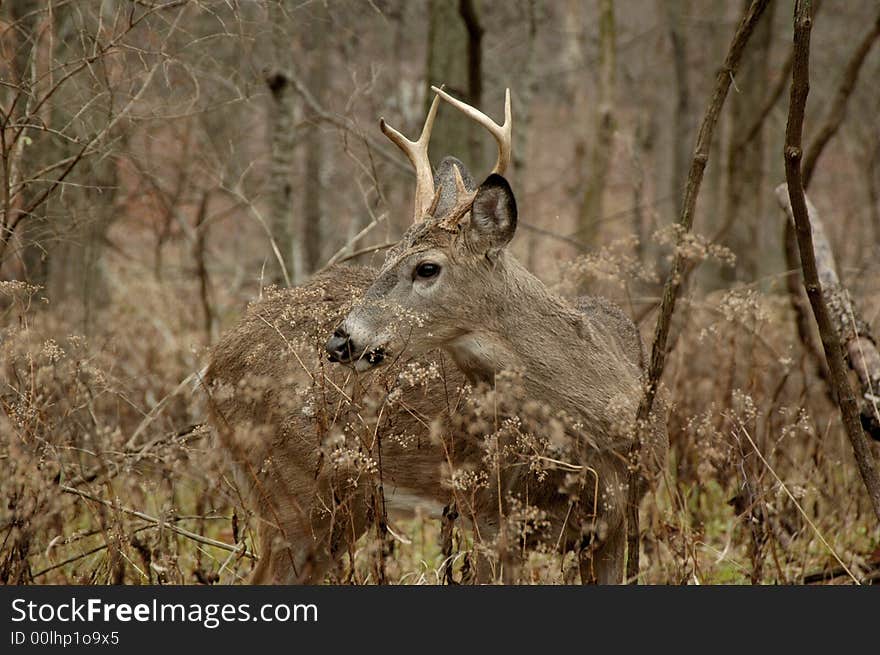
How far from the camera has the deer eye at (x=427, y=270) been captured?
504 centimetres

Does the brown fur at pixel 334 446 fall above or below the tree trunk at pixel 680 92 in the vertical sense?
below

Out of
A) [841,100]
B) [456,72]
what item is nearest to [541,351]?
[841,100]

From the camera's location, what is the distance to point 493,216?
502 centimetres

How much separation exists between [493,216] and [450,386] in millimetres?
878

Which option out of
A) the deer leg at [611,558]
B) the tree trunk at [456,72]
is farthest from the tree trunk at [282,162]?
the deer leg at [611,558]

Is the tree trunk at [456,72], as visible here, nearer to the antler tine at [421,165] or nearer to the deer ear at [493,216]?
the antler tine at [421,165]

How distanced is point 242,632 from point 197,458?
0.69 metres

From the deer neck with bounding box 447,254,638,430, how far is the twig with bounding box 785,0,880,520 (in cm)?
93

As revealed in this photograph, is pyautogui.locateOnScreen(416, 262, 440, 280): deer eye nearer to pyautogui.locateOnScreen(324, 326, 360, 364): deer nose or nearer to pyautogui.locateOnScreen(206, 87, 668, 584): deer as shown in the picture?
pyautogui.locateOnScreen(206, 87, 668, 584): deer

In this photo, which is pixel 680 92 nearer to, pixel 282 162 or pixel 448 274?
pixel 282 162

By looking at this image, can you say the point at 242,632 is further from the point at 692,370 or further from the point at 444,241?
the point at 692,370

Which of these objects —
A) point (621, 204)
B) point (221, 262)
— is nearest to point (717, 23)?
point (221, 262)

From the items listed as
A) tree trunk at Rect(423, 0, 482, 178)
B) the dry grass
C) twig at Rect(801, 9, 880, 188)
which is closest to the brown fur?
the dry grass

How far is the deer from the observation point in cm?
472
